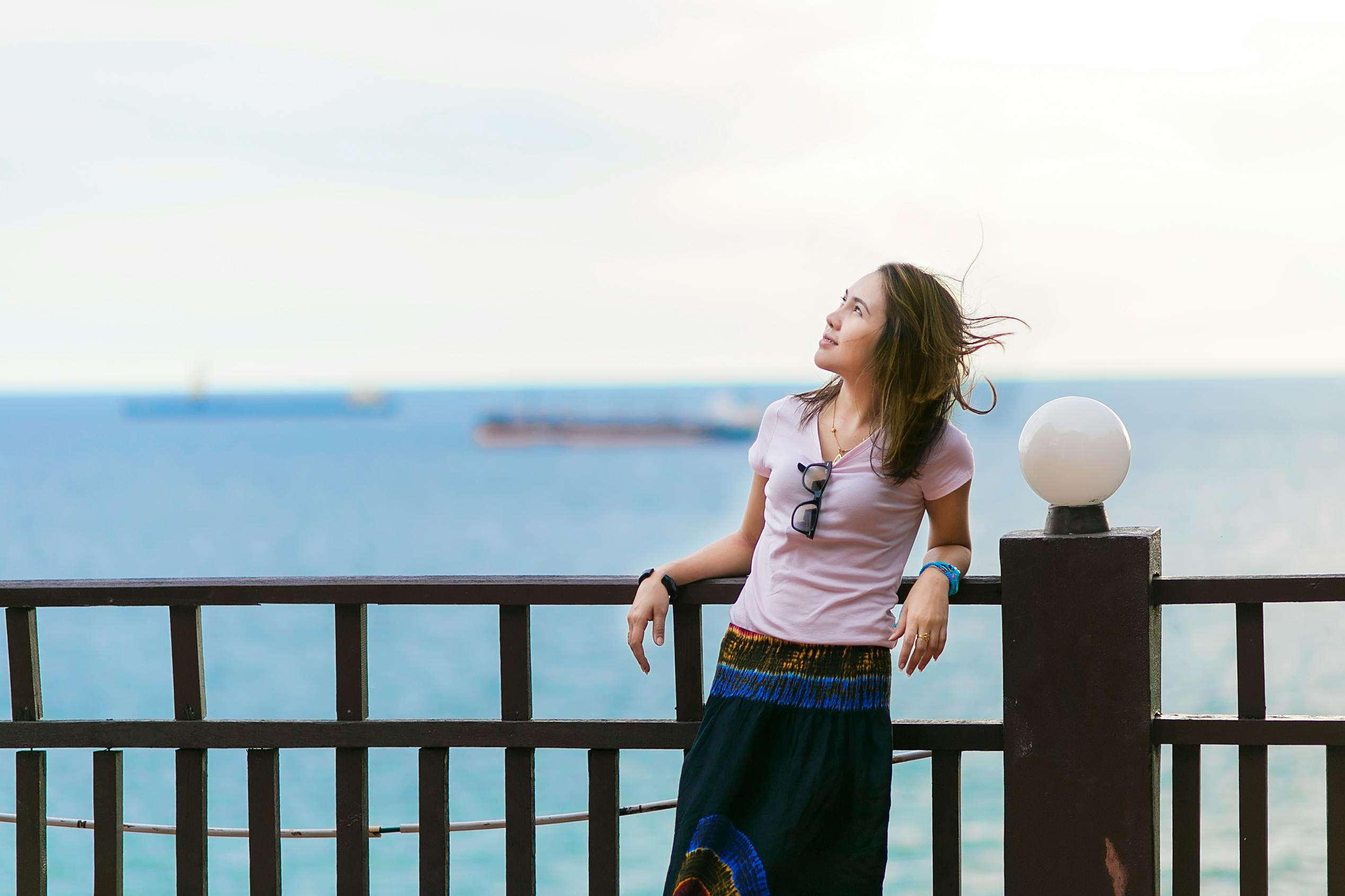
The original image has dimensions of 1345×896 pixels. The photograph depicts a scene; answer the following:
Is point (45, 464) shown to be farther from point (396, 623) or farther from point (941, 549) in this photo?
point (941, 549)

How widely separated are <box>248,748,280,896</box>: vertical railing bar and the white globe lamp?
1512 millimetres

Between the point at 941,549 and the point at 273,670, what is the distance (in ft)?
81.9

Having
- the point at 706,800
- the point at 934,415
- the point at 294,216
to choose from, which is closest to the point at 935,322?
the point at 934,415

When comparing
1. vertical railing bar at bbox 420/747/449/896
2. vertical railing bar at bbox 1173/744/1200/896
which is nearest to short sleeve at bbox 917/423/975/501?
vertical railing bar at bbox 1173/744/1200/896

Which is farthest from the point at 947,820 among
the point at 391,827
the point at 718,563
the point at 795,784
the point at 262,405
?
the point at 262,405

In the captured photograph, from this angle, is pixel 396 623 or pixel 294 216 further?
pixel 294 216

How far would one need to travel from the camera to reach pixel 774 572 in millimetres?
2051

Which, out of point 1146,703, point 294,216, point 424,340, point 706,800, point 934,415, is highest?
point 294,216

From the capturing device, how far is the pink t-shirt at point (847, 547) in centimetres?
199

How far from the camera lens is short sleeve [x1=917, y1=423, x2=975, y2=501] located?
198 cm

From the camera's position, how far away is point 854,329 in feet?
6.74

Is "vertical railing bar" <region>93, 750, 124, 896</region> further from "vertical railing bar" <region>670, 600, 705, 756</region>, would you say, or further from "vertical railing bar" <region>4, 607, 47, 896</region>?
"vertical railing bar" <region>670, 600, 705, 756</region>

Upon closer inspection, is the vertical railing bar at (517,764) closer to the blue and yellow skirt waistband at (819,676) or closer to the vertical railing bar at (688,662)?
the vertical railing bar at (688,662)

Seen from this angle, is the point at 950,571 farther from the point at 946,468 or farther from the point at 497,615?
the point at 497,615
